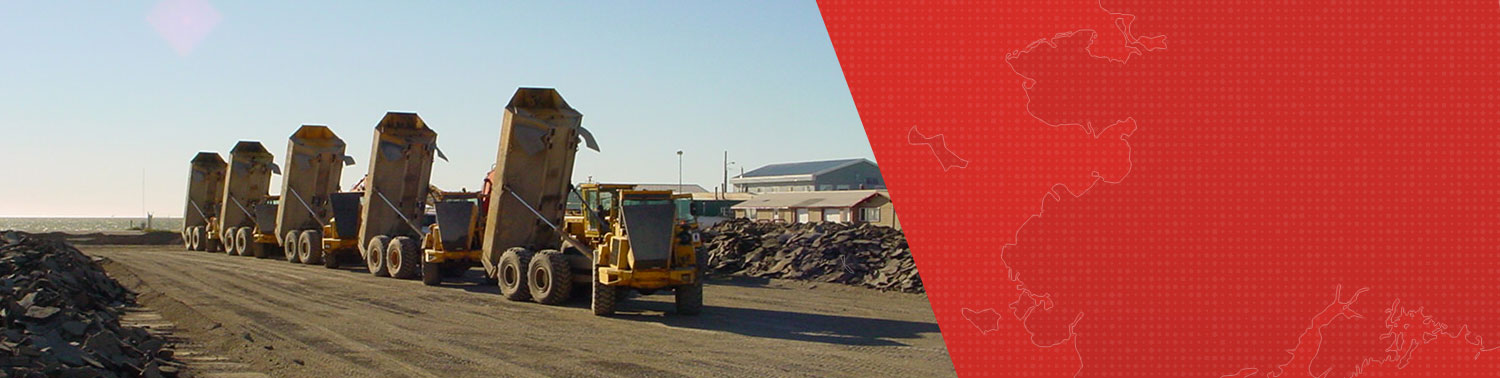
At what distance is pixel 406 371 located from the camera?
11.7 meters

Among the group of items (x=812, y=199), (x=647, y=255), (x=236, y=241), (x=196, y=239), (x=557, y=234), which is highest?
(x=812, y=199)

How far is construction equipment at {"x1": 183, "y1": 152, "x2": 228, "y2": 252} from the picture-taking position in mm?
42469

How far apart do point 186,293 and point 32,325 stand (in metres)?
9.76

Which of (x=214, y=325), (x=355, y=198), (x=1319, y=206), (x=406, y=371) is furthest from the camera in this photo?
(x=355, y=198)

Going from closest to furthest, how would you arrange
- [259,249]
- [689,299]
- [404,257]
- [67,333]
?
1. [67,333]
2. [689,299]
3. [404,257]
4. [259,249]

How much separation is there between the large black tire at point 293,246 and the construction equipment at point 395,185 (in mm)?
5912

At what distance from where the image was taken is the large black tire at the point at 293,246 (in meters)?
32.7

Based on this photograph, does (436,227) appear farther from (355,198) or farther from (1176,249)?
(1176,249)

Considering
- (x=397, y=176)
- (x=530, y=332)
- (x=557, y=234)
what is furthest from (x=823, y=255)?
(x=530, y=332)

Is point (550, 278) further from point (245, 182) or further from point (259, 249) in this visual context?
point (245, 182)

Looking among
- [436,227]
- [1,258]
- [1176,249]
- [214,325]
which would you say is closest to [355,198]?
[436,227]

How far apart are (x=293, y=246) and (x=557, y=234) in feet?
52.4

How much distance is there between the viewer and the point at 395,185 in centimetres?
2711

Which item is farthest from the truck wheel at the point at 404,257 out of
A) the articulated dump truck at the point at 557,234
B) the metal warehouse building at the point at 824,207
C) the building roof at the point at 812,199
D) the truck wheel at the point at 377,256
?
the building roof at the point at 812,199
